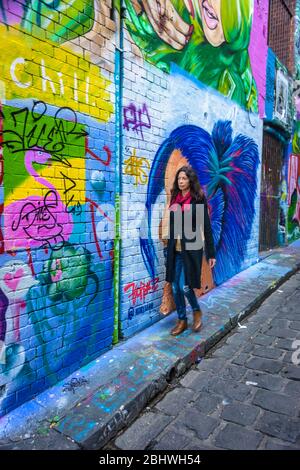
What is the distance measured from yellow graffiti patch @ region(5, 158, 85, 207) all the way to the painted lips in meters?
3.55

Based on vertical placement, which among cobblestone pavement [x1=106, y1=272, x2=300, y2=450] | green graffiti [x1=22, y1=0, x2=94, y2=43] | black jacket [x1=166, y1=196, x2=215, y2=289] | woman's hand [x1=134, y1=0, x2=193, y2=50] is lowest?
cobblestone pavement [x1=106, y1=272, x2=300, y2=450]

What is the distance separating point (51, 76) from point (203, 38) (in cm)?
327

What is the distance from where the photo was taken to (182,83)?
4.70 m

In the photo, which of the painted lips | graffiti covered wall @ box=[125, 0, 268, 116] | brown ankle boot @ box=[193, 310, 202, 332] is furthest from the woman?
the painted lips

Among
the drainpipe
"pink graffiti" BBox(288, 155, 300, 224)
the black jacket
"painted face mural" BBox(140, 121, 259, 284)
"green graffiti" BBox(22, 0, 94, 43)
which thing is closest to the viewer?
"green graffiti" BBox(22, 0, 94, 43)

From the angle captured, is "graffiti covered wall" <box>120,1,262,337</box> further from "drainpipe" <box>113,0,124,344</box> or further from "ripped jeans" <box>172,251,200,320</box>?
"ripped jeans" <box>172,251,200,320</box>

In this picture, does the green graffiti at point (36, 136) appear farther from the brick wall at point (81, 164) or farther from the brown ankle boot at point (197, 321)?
the brown ankle boot at point (197, 321)

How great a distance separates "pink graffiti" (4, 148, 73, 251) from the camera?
2.59 m

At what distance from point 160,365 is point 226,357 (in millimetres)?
889

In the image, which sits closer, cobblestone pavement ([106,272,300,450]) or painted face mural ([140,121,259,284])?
cobblestone pavement ([106,272,300,450])

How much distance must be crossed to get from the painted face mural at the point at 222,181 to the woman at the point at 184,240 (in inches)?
13.5

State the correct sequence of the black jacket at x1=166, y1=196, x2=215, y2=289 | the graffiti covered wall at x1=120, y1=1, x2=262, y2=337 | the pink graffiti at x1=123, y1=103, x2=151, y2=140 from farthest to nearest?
the black jacket at x1=166, y1=196, x2=215, y2=289, the graffiti covered wall at x1=120, y1=1, x2=262, y2=337, the pink graffiti at x1=123, y1=103, x2=151, y2=140

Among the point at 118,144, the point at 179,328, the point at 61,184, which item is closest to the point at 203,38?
the point at 118,144
